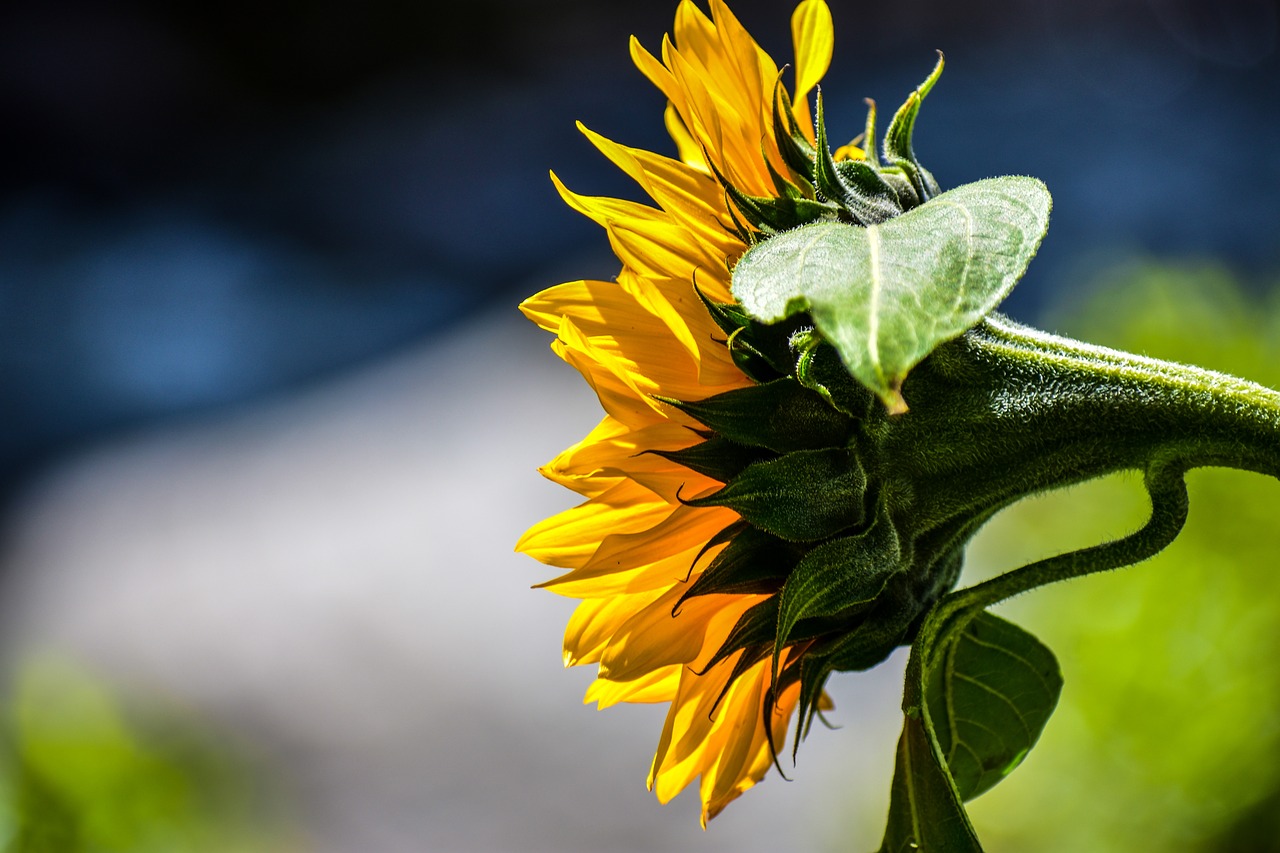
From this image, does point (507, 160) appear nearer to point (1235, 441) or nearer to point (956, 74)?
point (956, 74)

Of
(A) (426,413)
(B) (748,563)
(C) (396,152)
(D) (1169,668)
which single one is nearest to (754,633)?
(B) (748,563)

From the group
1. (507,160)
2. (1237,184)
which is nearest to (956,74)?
(1237,184)

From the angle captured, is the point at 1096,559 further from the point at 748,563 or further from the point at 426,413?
the point at 426,413

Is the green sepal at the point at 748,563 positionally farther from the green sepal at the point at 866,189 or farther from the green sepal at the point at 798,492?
the green sepal at the point at 866,189

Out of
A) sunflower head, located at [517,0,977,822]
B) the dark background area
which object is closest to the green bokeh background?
sunflower head, located at [517,0,977,822]

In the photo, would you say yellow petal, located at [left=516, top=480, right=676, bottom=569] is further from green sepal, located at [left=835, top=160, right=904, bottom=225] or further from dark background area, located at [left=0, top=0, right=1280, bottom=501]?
dark background area, located at [left=0, top=0, right=1280, bottom=501]

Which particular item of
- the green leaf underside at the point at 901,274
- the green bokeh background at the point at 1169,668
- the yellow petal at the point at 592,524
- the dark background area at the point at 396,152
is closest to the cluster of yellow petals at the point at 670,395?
the yellow petal at the point at 592,524
